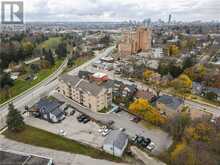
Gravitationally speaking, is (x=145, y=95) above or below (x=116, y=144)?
above

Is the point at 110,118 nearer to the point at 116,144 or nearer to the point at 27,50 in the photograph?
the point at 116,144

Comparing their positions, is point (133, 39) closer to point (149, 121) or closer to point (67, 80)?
point (67, 80)

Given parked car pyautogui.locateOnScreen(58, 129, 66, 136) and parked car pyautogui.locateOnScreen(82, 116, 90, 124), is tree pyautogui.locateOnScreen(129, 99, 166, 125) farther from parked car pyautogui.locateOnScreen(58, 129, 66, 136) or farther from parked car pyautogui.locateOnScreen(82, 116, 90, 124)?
parked car pyautogui.locateOnScreen(58, 129, 66, 136)

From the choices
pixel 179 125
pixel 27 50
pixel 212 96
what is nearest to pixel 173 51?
pixel 212 96

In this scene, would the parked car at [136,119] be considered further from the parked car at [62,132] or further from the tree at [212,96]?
the tree at [212,96]

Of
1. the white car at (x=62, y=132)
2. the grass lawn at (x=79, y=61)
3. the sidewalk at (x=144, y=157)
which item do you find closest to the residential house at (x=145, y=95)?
the sidewalk at (x=144, y=157)

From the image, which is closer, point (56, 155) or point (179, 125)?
point (56, 155)
